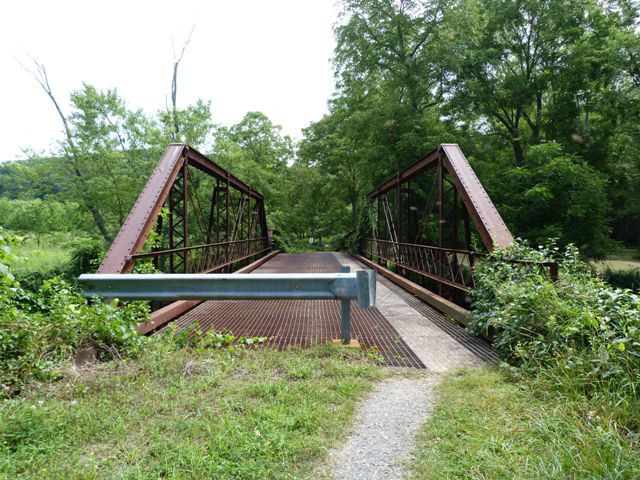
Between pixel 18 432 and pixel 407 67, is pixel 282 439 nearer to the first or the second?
pixel 18 432

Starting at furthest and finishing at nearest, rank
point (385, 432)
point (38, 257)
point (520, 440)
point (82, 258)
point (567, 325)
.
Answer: point (82, 258)
point (38, 257)
point (567, 325)
point (385, 432)
point (520, 440)

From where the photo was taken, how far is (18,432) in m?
2.01

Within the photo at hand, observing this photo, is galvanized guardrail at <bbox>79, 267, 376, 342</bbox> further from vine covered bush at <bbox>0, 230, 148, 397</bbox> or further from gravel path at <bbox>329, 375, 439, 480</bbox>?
gravel path at <bbox>329, 375, 439, 480</bbox>

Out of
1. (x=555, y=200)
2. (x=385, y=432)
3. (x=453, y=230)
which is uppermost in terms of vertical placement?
(x=555, y=200)

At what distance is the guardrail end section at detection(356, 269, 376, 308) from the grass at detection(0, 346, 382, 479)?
0.62 meters

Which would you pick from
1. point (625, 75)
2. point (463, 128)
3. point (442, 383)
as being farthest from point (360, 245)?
point (442, 383)

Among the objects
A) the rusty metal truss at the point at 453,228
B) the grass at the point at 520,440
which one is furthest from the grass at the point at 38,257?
the rusty metal truss at the point at 453,228

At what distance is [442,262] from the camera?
680 cm

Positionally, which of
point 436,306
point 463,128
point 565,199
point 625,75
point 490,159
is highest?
point 625,75

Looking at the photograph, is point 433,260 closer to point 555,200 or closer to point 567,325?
point 567,325

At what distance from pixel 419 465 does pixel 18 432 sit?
219cm

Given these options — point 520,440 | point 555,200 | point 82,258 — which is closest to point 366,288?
point 520,440

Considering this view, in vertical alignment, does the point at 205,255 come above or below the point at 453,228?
below

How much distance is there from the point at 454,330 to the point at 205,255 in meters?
5.64
